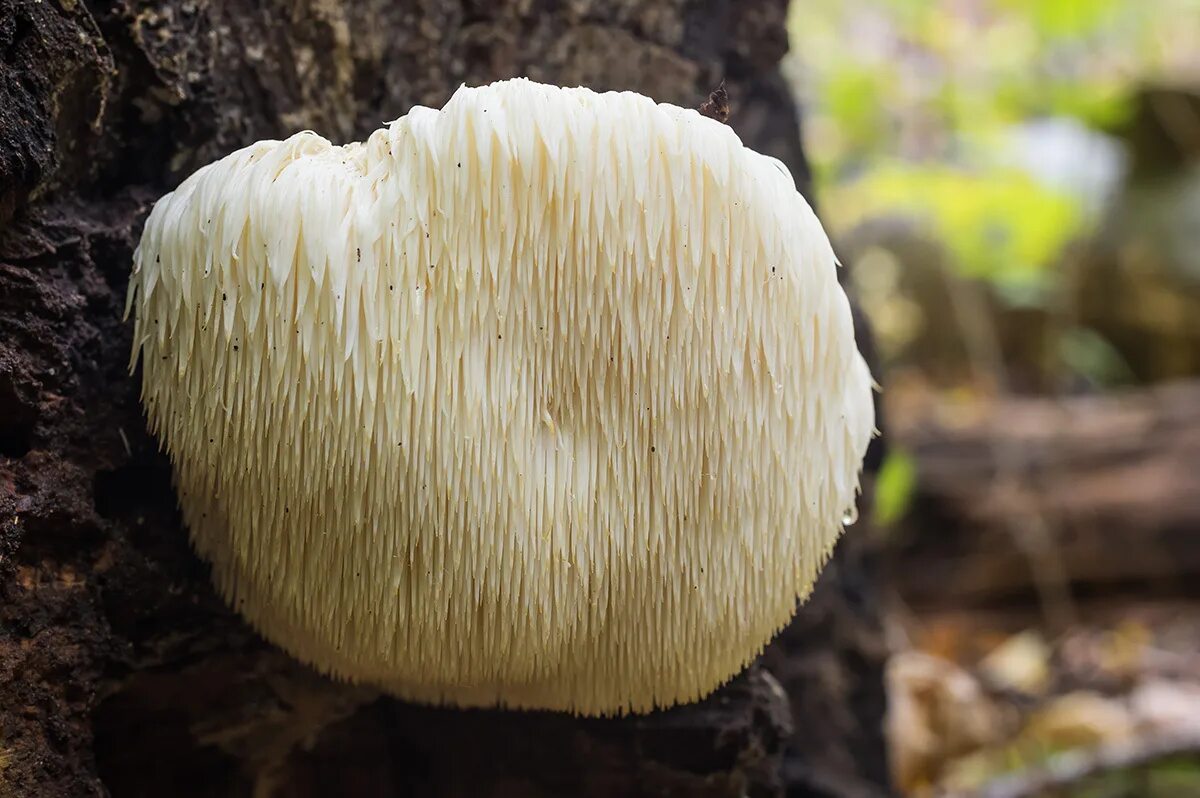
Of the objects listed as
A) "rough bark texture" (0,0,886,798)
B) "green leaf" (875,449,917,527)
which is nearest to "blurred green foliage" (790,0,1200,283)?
"green leaf" (875,449,917,527)

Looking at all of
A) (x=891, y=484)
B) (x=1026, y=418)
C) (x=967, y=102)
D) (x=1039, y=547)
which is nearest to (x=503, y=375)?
(x=891, y=484)

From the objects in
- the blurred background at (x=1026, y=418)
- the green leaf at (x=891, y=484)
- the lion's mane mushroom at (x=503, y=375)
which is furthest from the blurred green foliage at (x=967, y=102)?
the lion's mane mushroom at (x=503, y=375)

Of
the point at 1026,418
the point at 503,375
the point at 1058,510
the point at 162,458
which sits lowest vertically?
the point at 1058,510

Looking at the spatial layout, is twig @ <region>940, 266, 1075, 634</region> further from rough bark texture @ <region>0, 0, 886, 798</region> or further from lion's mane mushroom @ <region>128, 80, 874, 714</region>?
lion's mane mushroom @ <region>128, 80, 874, 714</region>

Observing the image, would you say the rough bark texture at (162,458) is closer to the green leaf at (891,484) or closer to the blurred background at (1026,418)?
the blurred background at (1026,418)

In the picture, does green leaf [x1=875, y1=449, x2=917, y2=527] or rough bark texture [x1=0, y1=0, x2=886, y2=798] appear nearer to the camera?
rough bark texture [x1=0, y1=0, x2=886, y2=798]

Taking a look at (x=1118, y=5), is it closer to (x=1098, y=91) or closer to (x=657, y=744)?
(x=1098, y=91)

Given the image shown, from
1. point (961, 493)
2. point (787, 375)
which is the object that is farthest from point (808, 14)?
point (787, 375)

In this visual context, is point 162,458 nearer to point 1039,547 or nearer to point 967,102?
point 1039,547
